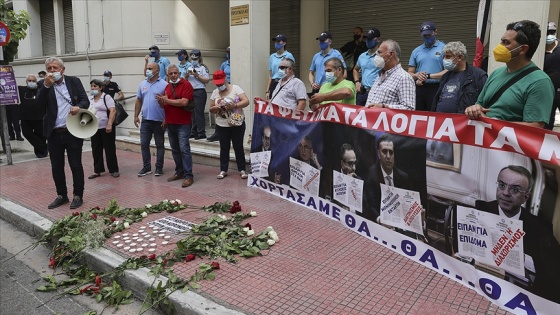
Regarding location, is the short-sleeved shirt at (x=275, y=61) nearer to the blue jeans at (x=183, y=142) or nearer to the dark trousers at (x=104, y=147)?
the blue jeans at (x=183, y=142)

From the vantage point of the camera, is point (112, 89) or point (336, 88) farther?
point (112, 89)

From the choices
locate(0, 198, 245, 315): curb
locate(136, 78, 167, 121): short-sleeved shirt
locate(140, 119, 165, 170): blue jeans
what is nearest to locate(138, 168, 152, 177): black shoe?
locate(140, 119, 165, 170): blue jeans

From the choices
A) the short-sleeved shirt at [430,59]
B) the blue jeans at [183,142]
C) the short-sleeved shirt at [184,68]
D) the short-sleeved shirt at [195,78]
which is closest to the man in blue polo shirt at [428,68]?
the short-sleeved shirt at [430,59]

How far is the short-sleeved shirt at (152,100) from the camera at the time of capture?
8.09 meters

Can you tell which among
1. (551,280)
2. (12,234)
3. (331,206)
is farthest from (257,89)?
(551,280)

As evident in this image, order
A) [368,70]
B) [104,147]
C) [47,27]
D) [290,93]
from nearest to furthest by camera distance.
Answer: [290,93]
[368,70]
[104,147]
[47,27]

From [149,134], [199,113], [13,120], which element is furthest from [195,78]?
[13,120]

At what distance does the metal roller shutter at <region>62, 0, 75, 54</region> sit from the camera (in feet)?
50.4

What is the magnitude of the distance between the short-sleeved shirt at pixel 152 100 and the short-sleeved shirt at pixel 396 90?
4.47m

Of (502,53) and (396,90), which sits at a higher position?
(502,53)

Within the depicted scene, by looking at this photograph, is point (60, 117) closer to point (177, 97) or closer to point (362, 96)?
point (177, 97)

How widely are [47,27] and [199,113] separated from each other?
415 inches

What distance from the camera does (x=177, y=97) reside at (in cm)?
755

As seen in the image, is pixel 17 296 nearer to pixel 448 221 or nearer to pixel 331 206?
pixel 331 206
